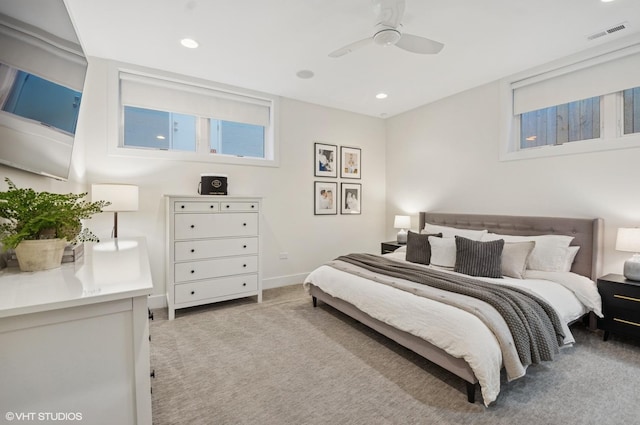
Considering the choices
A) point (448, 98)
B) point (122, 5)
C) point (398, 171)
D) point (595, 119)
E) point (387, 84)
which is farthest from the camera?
point (398, 171)

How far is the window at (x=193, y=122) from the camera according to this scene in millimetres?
3461

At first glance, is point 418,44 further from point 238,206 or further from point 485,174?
point 238,206

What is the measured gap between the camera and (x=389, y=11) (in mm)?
2105

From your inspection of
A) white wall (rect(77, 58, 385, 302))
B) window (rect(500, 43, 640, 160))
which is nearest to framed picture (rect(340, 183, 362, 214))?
white wall (rect(77, 58, 385, 302))

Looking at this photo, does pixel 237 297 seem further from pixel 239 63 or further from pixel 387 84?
pixel 387 84

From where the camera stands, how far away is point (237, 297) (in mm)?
3561

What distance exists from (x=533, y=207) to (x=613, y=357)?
1.66 metres

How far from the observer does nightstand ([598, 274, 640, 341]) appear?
245cm

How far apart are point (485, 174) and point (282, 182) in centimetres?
282

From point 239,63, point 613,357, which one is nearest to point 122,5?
point 239,63

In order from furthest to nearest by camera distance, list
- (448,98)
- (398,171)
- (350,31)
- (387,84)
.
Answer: (398,171), (448,98), (387,84), (350,31)

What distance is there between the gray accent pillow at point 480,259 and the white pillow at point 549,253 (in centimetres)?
44

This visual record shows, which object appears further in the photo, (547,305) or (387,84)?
(387,84)

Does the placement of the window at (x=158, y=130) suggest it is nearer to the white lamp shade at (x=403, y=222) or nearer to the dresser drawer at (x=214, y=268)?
the dresser drawer at (x=214, y=268)
